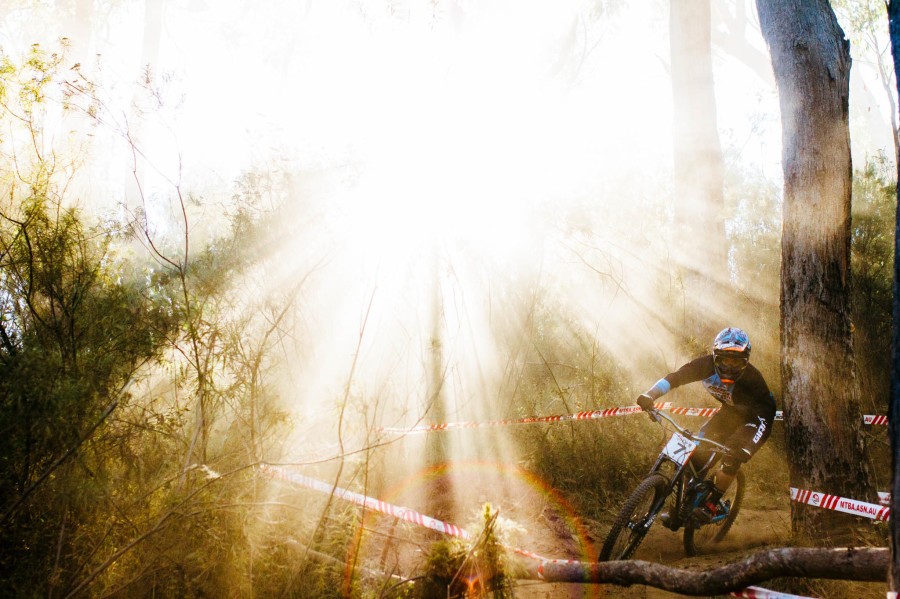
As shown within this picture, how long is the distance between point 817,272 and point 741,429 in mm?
1532

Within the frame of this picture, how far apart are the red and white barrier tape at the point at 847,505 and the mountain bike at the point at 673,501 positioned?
68 centimetres

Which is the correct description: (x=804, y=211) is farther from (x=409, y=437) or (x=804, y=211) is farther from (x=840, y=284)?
(x=409, y=437)

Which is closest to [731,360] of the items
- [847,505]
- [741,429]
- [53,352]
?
[741,429]

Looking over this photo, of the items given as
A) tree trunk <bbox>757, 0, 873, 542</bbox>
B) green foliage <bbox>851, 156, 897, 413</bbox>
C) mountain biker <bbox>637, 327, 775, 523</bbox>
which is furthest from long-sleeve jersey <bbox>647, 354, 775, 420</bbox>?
green foliage <bbox>851, 156, 897, 413</bbox>

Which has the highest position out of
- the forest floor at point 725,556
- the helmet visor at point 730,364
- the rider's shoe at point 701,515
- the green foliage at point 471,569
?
the helmet visor at point 730,364

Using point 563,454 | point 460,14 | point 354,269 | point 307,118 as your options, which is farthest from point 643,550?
point 460,14

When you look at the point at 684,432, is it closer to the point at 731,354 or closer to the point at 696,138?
the point at 731,354

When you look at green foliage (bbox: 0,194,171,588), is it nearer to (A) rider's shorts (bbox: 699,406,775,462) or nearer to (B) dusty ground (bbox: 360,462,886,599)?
(B) dusty ground (bbox: 360,462,886,599)

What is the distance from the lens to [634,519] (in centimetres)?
418

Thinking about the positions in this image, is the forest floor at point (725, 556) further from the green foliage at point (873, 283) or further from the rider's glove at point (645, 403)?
the green foliage at point (873, 283)

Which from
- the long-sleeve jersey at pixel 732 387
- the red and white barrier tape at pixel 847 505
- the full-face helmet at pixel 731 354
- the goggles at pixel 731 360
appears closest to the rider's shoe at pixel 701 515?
the red and white barrier tape at pixel 847 505

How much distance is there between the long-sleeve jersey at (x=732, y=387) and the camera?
4770 mm

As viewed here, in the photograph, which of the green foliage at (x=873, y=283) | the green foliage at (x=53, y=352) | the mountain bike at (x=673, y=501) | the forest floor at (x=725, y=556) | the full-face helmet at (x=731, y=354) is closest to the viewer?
the green foliage at (x=53, y=352)

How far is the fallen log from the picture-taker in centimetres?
202
